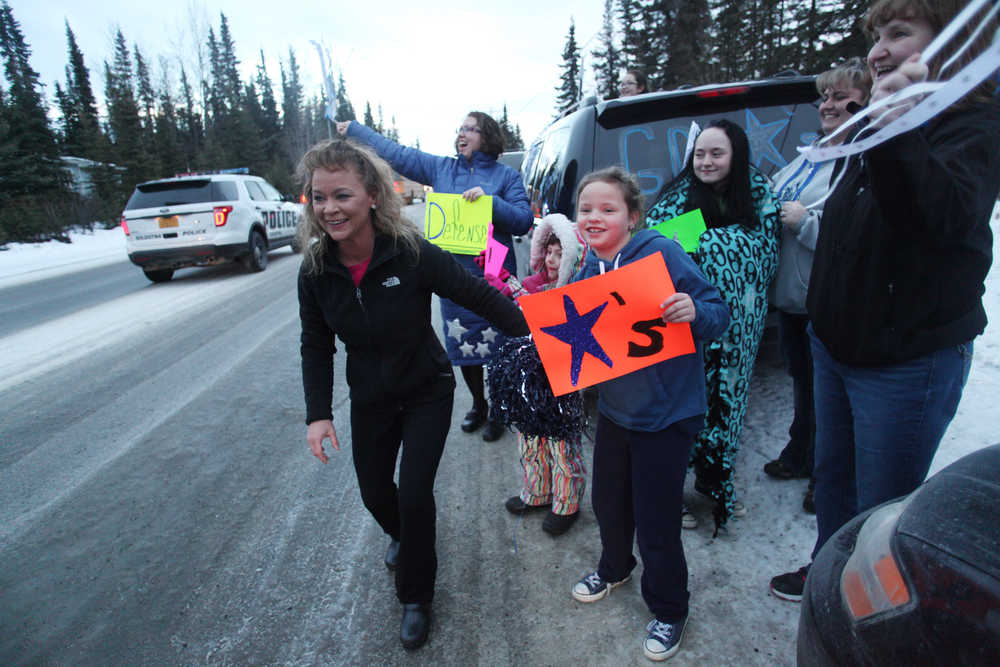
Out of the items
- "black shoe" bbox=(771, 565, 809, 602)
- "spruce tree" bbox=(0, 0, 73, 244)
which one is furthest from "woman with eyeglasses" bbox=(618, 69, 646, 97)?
"spruce tree" bbox=(0, 0, 73, 244)

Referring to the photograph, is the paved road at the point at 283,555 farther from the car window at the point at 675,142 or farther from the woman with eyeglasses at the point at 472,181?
the car window at the point at 675,142

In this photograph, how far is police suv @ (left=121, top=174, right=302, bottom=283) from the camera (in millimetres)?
9891

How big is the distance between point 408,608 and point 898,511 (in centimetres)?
175

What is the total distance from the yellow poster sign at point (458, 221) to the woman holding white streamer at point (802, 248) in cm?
161

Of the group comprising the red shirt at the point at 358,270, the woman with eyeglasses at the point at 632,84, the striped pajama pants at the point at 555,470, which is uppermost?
the woman with eyeglasses at the point at 632,84

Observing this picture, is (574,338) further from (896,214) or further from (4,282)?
(4,282)

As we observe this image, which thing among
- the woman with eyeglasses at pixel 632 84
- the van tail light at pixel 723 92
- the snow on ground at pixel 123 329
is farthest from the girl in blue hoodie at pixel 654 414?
the woman with eyeglasses at pixel 632 84

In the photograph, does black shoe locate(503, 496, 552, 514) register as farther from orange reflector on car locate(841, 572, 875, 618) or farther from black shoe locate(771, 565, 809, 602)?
orange reflector on car locate(841, 572, 875, 618)

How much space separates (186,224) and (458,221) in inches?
347

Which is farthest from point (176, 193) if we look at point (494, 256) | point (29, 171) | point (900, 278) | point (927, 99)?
point (29, 171)

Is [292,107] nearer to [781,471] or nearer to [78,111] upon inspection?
[78,111]

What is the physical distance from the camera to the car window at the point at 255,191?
1186cm

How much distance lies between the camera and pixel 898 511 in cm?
119

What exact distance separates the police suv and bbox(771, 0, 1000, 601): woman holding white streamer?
964 cm
